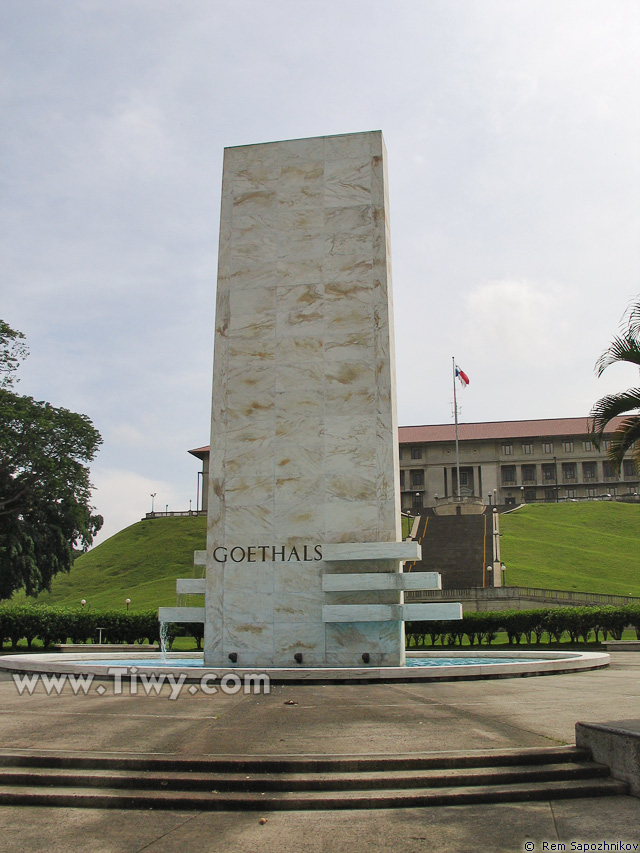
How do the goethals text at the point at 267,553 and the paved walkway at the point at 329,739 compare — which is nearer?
the paved walkway at the point at 329,739

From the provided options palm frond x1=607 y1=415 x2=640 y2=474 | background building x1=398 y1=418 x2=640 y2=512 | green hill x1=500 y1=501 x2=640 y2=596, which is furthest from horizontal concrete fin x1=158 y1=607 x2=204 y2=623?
background building x1=398 y1=418 x2=640 y2=512

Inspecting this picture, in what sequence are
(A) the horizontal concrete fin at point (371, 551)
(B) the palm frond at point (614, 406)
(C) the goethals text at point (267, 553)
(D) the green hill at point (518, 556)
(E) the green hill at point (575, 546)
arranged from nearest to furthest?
1. (B) the palm frond at point (614, 406)
2. (A) the horizontal concrete fin at point (371, 551)
3. (C) the goethals text at point (267, 553)
4. (E) the green hill at point (575, 546)
5. (D) the green hill at point (518, 556)

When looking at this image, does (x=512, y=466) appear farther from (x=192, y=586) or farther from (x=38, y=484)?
(x=192, y=586)

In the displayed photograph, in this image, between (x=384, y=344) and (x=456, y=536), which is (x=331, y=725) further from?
(x=456, y=536)

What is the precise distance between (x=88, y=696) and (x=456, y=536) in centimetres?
5140

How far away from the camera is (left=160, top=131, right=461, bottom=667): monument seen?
18109 mm

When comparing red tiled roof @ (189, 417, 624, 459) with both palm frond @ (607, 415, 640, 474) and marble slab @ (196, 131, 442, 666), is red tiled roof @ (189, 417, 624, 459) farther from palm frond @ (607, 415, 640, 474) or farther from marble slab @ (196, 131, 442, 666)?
palm frond @ (607, 415, 640, 474)

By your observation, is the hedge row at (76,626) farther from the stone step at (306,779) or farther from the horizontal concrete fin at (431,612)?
the stone step at (306,779)

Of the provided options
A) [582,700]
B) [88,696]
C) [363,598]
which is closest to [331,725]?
[582,700]

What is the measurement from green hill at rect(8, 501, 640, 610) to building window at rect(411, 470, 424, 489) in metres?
16.9

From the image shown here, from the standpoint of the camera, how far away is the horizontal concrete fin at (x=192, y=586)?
1969 centimetres

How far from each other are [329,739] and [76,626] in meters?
30.1

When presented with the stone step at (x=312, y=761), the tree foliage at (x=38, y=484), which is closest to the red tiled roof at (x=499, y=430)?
the tree foliage at (x=38, y=484)

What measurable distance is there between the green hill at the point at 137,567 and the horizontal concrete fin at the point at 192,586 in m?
36.7
